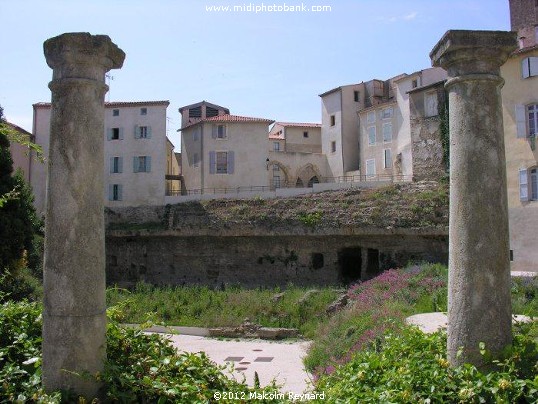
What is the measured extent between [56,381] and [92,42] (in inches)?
127

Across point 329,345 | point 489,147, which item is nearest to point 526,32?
point 329,345

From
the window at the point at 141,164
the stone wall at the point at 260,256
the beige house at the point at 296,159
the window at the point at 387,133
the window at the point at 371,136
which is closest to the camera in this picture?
the stone wall at the point at 260,256

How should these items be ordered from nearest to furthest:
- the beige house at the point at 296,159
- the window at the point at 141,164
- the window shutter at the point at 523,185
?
the window shutter at the point at 523,185, the window at the point at 141,164, the beige house at the point at 296,159

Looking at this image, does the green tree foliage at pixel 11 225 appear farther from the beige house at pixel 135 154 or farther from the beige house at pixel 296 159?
the beige house at pixel 296 159

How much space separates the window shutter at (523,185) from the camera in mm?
21109

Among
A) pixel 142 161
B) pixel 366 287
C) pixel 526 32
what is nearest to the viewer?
pixel 366 287

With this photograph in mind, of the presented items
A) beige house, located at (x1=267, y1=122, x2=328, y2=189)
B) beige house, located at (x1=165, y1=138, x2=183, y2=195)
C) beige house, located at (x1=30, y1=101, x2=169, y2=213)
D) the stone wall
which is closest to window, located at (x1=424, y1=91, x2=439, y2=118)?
the stone wall

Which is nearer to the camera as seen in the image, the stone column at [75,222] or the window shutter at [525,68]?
the stone column at [75,222]

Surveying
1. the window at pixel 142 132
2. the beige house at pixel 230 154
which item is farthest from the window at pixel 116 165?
the beige house at pixel 230 154

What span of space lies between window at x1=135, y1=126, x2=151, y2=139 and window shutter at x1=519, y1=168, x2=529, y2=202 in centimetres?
2249

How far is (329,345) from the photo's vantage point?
12203 millimetres

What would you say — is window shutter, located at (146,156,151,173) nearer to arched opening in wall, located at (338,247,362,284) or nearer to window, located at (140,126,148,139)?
window, located at (140,126,148,139)

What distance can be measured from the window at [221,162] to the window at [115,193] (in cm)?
601

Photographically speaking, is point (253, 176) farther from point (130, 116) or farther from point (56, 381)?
point (56, 381)
